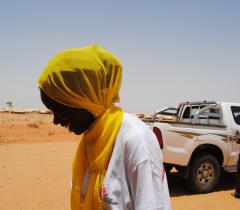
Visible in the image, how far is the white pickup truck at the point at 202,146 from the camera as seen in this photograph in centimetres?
748

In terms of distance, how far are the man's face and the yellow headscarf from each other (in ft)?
0.15

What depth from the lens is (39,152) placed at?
44.0 feet

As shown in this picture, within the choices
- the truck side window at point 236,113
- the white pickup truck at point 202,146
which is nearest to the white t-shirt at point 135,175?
the white pickup truck at point 202,146

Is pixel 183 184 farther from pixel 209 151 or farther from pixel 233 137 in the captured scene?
pixel 233 137

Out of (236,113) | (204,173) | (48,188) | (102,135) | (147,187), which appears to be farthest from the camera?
(236,113)

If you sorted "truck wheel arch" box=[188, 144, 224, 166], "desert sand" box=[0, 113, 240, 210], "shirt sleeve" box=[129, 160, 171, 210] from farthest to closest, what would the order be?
1. "truck wheel arch" box=[188, 144, 224, 166]
2. "desert sand" box=[0, 113, 240, 210]
3. "shirt sleeve" box=[129, 160, 171, 210]

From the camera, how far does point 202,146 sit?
7.73 metres

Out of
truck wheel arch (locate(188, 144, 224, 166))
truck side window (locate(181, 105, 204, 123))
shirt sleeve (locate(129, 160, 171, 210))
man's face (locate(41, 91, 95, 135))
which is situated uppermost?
man's face (locate(41, 91, 95, 135))

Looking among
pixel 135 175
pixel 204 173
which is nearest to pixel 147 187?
pixel 135 175

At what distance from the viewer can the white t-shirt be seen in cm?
150

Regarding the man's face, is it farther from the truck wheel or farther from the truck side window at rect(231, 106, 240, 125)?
the truck side window at rect(231, 106, 240, 125)

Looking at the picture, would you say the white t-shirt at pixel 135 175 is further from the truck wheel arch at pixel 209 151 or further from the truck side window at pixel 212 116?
the truck side window at pixel 212 116

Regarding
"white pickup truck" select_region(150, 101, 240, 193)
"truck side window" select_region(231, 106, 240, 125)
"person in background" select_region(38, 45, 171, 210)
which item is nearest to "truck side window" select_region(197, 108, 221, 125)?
"white pickup truck" select_region(150, 101, 240, 193)

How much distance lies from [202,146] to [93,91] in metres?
6.40
